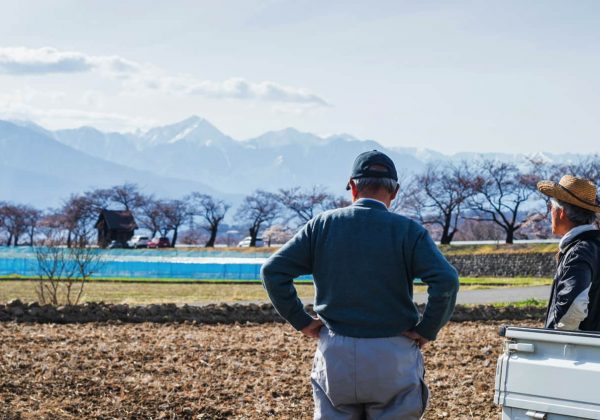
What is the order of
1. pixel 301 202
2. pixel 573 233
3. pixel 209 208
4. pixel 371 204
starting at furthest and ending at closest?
pixel 209 208 < pixel 301 202 < pixel 573 233 < pixel 371 204

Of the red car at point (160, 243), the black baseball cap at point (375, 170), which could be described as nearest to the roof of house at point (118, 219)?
the red car at point (160, 243)

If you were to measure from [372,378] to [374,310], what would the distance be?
0.98ft

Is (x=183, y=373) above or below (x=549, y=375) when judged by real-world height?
below

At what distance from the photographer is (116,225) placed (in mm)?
92812

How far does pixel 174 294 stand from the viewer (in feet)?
94.1

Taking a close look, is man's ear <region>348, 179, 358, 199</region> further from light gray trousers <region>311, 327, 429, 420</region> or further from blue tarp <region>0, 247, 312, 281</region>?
blue tarp <region>0, 247, 312, 281</region>

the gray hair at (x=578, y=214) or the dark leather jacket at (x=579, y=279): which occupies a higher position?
the gray hair at (x=578, y=214)

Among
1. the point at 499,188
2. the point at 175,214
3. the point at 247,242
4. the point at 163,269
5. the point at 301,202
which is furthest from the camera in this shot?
the point at 175,214

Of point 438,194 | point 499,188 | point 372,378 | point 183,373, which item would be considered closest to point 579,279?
point 372,378

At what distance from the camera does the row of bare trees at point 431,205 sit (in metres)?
72.1

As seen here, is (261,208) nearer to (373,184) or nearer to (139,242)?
(139,242)

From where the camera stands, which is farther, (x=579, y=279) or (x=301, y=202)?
(x=301, y=202)

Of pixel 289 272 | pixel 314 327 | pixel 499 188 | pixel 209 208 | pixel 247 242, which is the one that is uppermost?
pixel 499 188

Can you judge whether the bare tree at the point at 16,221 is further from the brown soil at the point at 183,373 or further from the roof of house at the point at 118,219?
the brown soil at the point at 183,373
